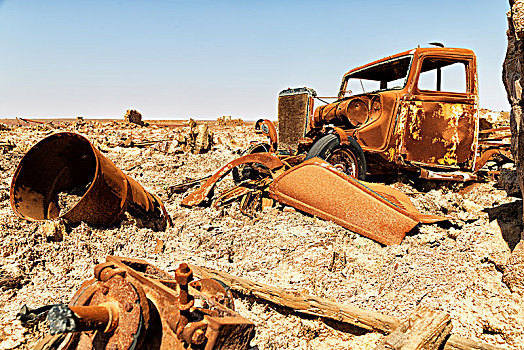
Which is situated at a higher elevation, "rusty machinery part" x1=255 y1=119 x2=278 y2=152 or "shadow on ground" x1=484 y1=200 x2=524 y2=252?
"rusty machinery part" x1=255 y1=119 x2=278 y2=152

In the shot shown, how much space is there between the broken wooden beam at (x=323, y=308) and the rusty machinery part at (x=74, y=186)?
1459 mm

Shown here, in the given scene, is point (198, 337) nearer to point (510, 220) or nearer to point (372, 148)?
point (510, 220)

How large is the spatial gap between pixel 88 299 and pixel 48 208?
127 inches

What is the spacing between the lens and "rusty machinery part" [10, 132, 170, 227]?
3963 mm

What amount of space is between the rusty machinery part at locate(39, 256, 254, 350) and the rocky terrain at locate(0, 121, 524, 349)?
106cm

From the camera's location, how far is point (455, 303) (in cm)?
301

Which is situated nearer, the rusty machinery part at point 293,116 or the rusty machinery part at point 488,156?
the rusty machinery part at point 488,156

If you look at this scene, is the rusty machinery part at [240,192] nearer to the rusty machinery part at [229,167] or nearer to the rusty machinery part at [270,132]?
the rusty machinery part at [229,167]

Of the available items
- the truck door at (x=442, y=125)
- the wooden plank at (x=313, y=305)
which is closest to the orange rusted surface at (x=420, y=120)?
the truck door at (x=442, y=125)

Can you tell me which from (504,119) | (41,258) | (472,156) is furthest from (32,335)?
(504,119)

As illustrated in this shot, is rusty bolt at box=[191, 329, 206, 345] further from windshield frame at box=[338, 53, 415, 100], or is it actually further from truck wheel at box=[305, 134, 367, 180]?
windshield frame at box=[338, 53, 415, 100]

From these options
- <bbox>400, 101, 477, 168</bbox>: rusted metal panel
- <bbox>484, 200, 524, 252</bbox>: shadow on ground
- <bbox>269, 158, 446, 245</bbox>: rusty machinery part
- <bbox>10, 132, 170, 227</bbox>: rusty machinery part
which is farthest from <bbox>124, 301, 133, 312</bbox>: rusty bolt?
<bbox>400, 101, 477, 168</bbox>: rusted metal panel

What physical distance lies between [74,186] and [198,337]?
3930 millimetres

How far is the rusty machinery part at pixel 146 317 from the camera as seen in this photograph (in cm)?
170
